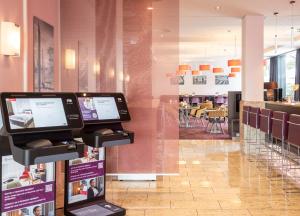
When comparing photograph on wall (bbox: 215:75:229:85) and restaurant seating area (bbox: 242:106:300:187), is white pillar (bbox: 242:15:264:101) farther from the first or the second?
photograph on wall (bbox: 215:75:229:85)

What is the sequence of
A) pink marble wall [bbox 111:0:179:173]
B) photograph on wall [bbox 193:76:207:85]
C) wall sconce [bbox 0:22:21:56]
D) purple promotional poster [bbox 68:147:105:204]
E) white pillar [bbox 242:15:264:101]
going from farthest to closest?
photograph on wall [bbox 193:76:207:85]
white pillar [bbox 242:15:264:101]
pink marble wall [bbox 111:0:179:173]
purple promotional poster [bbox 68:147:105:204]
wall sconce [bbox 0:22:21:56]

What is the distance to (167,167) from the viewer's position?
5.41m

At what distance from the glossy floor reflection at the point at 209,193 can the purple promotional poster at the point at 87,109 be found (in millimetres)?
1214

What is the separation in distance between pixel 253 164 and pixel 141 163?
2.64 m

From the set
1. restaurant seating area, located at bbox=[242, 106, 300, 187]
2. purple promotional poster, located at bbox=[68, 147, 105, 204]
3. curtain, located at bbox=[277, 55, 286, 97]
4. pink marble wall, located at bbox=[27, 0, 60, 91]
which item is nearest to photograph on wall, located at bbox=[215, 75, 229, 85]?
curtain, located at bbox=[277, 55, 286, 97]

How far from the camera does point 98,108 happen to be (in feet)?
13.3

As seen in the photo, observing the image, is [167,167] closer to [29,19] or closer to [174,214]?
[174,214]

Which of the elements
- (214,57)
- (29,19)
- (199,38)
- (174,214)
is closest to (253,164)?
(174,214)

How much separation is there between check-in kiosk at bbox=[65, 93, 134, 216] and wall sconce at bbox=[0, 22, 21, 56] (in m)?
0.81

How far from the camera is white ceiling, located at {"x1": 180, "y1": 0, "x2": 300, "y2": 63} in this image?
8.38 metres


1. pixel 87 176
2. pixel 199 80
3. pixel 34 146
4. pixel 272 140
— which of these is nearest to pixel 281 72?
pixel 199 80

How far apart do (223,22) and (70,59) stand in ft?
21.1

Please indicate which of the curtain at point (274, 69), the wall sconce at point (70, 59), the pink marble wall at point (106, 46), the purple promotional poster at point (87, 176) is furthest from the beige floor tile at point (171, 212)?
A: the curtain at point (274, 69)

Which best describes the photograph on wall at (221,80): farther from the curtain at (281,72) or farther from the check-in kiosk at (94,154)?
the check-in kiosk at (94,154)
